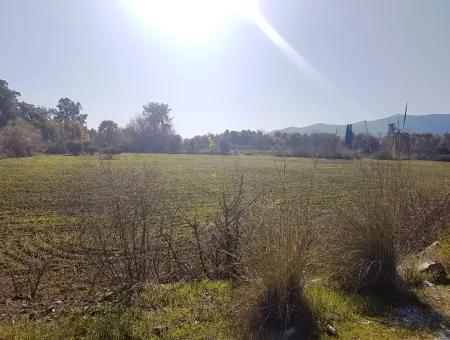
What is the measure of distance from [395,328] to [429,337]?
0.29 meters

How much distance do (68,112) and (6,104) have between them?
47.0 m

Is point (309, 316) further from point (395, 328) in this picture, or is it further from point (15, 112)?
point (15, 112)

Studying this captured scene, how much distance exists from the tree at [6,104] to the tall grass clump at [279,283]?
85.8 metres

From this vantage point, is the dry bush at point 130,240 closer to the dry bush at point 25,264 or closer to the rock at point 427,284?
the dry bush at point 25,264

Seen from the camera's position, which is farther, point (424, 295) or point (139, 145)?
point (139, 145)

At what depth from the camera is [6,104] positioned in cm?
8019

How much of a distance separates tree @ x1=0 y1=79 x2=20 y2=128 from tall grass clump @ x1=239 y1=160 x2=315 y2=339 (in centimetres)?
8585

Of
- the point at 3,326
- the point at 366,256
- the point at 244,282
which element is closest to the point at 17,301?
the point at 3,326

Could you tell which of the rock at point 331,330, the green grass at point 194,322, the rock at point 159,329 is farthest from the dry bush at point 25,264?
the rock at point 331,330

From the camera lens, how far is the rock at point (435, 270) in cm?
509

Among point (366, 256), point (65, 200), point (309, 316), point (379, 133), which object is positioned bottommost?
point (65, 200)

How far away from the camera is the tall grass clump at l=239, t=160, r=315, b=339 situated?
370 centimetres

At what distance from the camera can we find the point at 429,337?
12.0 feet

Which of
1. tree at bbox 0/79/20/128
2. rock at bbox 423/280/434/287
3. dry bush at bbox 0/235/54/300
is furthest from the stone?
tree at bbox 0/79/20/128
